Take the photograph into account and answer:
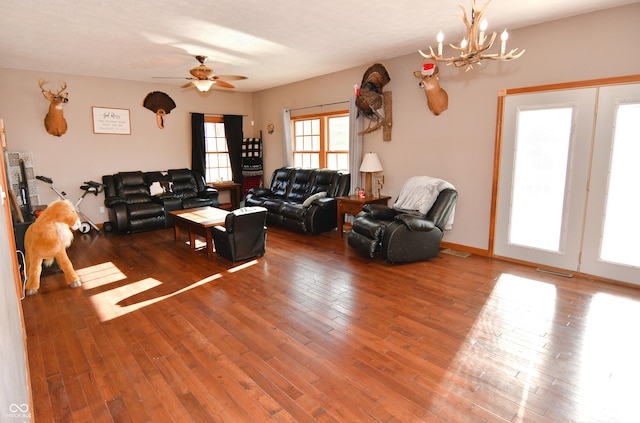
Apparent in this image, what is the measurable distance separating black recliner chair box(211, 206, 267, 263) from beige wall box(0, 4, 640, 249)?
2.27 meters

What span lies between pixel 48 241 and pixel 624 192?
5.71 metres

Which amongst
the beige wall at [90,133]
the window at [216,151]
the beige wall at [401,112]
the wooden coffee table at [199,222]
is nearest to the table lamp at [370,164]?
the beige wall at [401,112]

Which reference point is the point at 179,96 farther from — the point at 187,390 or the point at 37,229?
the point at 187,390

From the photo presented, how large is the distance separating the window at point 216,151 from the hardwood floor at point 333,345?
4.06 m

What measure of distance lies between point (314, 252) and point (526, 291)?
2.51 meters

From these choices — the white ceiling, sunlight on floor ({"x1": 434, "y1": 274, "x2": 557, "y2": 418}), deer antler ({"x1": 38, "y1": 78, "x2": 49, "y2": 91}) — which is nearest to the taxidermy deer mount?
the white ceiling

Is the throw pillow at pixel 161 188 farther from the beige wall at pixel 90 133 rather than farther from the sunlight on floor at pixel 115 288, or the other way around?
the sunlight on floor at pixel 115 288

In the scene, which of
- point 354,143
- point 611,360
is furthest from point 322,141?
point 611,360

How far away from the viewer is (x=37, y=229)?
3.59 m

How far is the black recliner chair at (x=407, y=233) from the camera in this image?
421 centimetres

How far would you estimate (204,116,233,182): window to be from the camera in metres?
7.84

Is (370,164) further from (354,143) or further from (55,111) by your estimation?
(55,111)

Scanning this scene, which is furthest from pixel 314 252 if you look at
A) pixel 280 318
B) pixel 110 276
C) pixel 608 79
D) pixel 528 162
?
pixel 608 79

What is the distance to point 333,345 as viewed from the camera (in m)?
2.60
